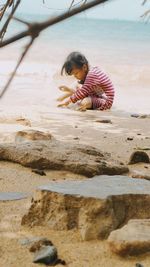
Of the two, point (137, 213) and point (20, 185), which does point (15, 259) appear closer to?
point (137, 213)

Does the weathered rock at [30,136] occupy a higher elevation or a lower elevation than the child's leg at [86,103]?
higher

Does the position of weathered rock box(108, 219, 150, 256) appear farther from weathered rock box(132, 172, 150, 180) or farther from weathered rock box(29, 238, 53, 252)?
weathered rock box(132, 172, 150, 180)

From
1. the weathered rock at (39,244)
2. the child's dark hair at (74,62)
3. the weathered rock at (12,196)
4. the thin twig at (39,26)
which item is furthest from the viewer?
the child's dark hair at (74,62)

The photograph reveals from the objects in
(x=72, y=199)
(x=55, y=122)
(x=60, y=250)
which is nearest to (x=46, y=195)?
(x=72, y=199)

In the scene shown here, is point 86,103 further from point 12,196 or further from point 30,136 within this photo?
point 12,196

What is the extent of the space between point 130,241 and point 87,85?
5714mm

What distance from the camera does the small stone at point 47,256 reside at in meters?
2.22

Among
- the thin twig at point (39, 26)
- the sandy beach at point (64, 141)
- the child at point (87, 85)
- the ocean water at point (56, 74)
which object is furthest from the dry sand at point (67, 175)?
the thin twig at point (39, 26)

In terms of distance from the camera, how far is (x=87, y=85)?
7.84 meters

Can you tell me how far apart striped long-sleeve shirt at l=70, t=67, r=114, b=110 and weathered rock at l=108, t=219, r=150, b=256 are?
5.59 metres

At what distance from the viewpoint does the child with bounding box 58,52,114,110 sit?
760 cm

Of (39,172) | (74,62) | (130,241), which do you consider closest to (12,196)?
(39,172)

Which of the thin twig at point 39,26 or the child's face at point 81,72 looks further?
the child's face at point 81,72

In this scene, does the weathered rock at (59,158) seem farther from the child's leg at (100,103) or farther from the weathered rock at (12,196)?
the child's leg at (100,103)
